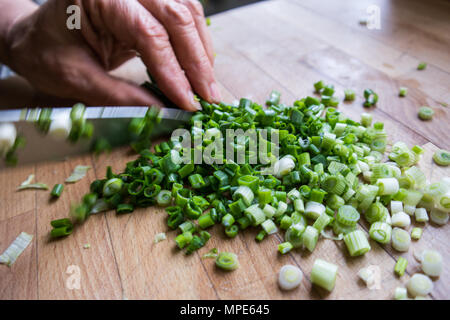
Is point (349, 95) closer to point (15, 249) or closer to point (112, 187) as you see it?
point (112, 187)

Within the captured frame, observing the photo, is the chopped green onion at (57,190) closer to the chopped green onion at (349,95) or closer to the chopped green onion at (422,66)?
the chopped green onion at (349,95)

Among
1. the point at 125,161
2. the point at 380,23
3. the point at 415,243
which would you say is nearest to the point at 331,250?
the point at 415,243

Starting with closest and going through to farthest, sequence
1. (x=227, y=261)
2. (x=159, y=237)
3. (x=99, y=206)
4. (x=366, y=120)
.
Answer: (x=227, y=261) < (x=159, y=237) < (x=99, y=206) < (x=366, y=120)

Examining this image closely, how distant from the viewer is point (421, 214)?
1.21 metres

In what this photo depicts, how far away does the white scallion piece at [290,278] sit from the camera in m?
1.06

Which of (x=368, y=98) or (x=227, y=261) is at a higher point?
(x=368, y=98)

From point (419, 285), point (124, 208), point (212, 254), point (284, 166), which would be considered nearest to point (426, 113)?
point (284, 166)

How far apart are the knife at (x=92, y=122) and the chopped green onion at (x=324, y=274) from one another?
888 millimetres

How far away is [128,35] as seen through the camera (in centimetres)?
150

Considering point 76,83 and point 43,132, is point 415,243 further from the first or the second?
point 76,83

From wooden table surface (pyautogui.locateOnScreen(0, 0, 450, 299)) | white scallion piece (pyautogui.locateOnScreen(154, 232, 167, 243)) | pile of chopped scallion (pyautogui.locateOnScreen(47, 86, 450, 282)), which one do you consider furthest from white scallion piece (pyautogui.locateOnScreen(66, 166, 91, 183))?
white scallion piece (pyautogui.locateOnScreen(154, 232, 167, 243))

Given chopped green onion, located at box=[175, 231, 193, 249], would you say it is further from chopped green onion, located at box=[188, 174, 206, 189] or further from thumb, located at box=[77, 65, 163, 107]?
thumb, located at box=[77, 65, 163, 107]

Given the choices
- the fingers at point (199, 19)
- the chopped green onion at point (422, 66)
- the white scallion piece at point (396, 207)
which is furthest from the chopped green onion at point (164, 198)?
the chopped green onion at point (422, 66)

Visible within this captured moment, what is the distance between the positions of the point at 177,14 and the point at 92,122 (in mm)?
631
